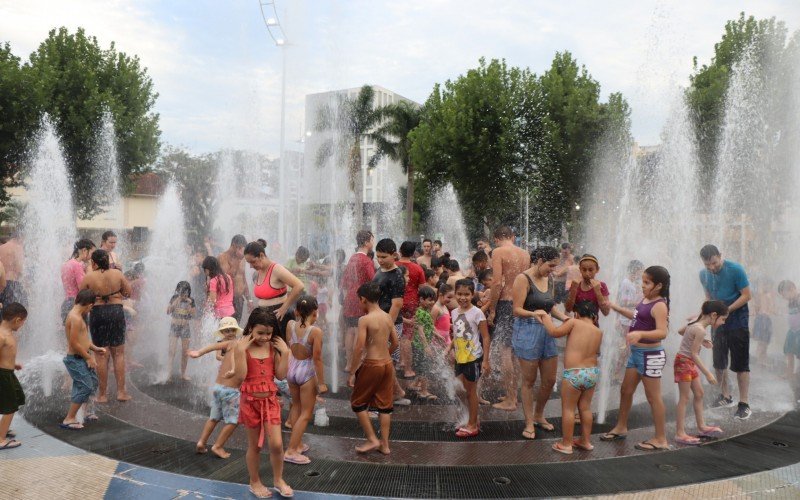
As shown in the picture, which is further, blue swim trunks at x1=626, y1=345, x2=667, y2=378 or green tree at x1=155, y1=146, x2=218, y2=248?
green tree at x1=155, y1=146, x2=218, y2=248

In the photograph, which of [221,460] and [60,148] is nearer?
[221,460]

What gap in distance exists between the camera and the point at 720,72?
22.0 m

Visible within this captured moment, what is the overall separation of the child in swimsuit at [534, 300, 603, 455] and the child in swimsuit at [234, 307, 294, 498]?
8.14 feet

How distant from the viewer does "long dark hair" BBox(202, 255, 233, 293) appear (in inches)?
294

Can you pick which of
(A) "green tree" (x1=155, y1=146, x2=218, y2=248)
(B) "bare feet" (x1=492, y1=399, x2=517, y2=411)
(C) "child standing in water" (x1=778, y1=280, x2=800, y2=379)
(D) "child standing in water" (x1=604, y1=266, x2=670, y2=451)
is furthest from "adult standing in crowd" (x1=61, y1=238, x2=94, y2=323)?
(A) "green tree" (x1=155, y1=146, x2=218, y2=248)

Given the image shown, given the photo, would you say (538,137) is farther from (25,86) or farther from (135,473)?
(135,473)

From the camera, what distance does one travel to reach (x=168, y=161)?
4366 cm

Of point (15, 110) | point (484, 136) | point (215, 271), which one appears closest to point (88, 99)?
point (15, 110)

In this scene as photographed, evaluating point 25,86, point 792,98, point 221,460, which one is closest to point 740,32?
point 792,98

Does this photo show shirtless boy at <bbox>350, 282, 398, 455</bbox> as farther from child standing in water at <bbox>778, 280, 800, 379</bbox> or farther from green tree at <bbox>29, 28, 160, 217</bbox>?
green tree at <bbox>29, 28, 160, 217</bbox>

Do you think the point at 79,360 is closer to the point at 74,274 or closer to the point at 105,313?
the point at 105,313

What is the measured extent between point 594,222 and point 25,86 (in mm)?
27378

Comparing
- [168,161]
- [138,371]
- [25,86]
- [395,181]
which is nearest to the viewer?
[138,371]

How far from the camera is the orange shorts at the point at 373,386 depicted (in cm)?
520
